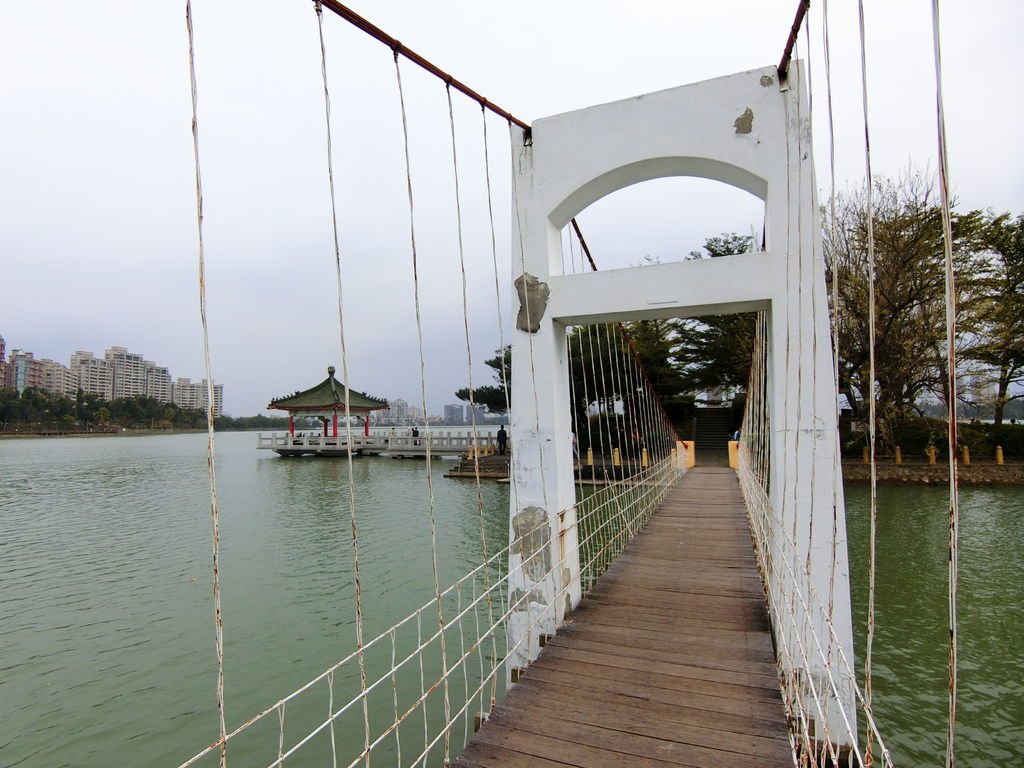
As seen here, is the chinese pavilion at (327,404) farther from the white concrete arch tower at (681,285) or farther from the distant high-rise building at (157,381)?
the distant high-rise building at (157,381)

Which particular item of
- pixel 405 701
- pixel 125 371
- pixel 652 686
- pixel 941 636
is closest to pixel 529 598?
pixel 652 686

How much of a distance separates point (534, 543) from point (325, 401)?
19554 mm

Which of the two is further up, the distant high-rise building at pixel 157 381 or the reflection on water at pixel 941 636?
the distant high-rise building at pixel 157 381

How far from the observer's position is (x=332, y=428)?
883 inches

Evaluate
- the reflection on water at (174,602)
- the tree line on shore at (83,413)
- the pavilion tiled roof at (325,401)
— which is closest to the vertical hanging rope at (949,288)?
the reflection on water at (174,602)


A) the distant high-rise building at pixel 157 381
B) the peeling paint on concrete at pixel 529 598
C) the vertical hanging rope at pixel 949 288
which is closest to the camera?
the vertical hanging rope at pixel 949 288

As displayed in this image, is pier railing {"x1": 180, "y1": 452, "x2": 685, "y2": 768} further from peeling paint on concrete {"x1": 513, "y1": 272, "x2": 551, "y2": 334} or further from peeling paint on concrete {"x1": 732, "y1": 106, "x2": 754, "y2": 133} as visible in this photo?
peeling paint on concrete {"x1": 732, "y1": 106, "x2": 754, "y2": 133}

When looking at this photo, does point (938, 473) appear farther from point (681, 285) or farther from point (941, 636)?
point (681, 285)

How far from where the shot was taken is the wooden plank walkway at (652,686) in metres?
1.59

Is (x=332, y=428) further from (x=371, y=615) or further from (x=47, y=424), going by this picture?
(x=47, y=424)

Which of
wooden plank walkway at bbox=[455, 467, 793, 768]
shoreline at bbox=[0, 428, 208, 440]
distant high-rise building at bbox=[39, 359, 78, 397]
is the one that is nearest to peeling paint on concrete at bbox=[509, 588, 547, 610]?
wooden plank walkway at bbox=[455, 467, 793, 768]

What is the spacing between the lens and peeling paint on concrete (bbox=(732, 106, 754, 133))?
2.52m

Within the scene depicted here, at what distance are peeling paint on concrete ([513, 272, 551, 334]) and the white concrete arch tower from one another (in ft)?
0.05

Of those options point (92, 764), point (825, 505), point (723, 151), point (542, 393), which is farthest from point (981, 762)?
point (92, 764)
